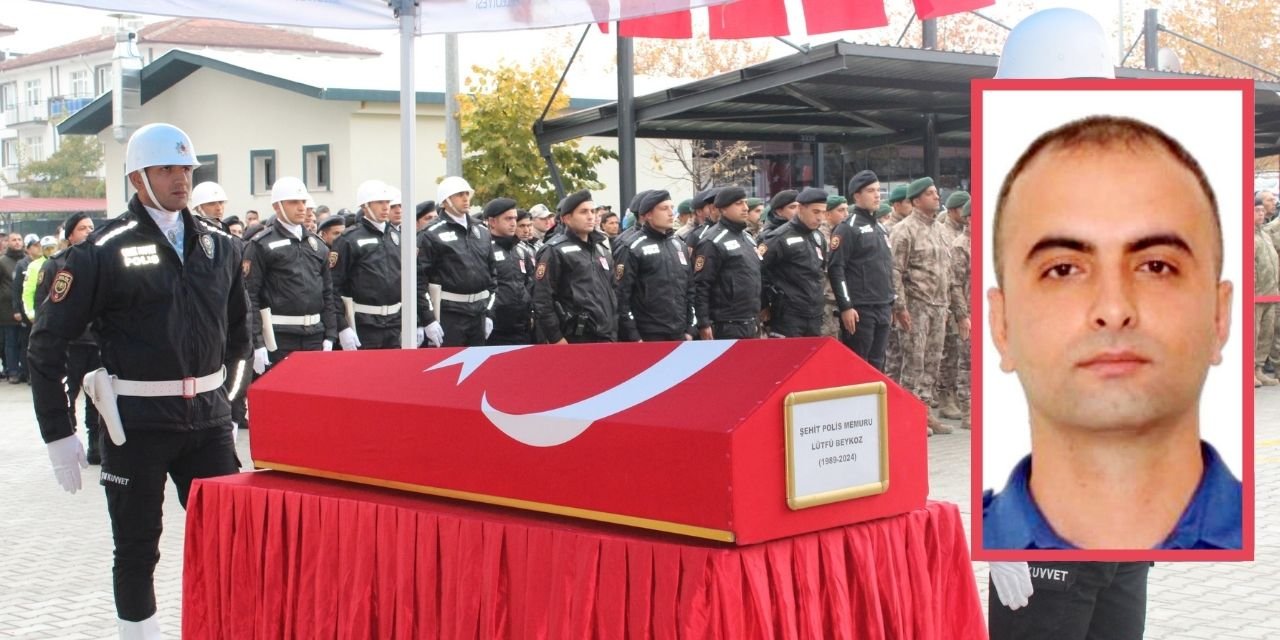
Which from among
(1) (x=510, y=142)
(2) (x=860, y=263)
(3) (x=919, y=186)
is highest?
(1) (x=510, y=142)

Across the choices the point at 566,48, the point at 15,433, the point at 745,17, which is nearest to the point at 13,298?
the point at 15,433

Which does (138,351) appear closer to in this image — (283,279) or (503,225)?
(283,279)

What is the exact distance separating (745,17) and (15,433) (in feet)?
34.0

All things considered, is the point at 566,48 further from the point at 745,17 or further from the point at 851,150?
the point at 745,17

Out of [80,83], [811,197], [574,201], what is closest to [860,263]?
[811,197]

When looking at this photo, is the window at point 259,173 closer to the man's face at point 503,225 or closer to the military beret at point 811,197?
the man's face at point 503,225

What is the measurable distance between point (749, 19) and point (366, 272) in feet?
Result: 19.6

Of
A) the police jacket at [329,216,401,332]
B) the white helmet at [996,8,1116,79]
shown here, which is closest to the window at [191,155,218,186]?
the police jacket at [329,216,401,332]

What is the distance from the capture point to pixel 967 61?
14883mm

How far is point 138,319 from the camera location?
5219 millimetres

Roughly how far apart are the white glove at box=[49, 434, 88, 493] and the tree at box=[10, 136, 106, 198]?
248 ft

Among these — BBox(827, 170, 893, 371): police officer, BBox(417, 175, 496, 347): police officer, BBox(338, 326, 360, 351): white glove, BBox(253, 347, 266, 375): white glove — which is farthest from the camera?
BBox(827, 170, 893, 371): police officer

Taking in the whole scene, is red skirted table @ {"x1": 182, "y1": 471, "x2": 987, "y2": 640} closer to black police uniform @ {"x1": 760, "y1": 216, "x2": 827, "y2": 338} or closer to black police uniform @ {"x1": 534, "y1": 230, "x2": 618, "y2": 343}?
black police uniform @ {"x1": 534, "y1": 230, "x2": 618, "y2": 343}

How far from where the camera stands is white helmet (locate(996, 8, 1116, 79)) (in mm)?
2848
